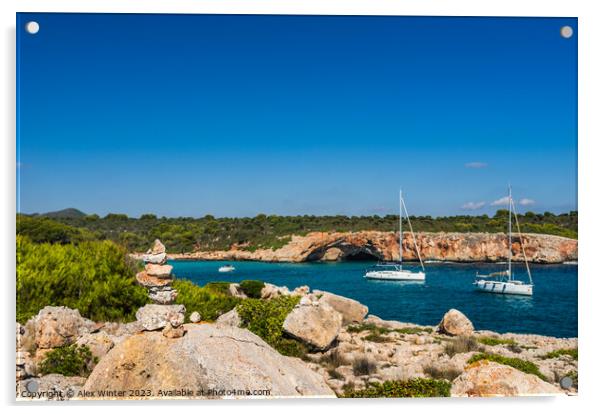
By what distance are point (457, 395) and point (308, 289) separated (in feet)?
24.5

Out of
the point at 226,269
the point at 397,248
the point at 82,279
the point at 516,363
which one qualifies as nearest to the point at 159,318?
the point at 82,279

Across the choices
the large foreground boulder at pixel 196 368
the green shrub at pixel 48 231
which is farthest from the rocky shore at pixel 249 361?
the green shrub at pixel 48 231

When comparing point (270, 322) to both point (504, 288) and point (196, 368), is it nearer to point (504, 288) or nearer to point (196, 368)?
point (196, 368)

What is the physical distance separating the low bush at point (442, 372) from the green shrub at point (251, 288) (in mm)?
5315

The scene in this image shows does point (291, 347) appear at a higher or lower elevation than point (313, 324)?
lower

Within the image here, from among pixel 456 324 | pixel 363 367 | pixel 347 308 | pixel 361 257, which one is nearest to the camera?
pixel 363 367

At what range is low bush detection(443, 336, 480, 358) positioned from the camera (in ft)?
24.1

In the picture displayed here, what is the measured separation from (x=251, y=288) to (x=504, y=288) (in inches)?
216

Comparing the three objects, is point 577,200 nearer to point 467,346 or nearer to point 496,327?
point 467,346

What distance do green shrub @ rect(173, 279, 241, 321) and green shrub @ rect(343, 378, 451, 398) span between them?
278 cm

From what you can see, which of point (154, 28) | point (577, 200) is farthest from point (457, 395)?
point (154, 28)

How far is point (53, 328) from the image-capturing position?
20.7 feet

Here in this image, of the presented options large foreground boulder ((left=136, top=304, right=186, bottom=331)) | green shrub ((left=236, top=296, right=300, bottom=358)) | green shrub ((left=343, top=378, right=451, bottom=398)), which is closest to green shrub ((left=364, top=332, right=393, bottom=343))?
green shrub ((left=236, top=296, right=300, bottom=358))

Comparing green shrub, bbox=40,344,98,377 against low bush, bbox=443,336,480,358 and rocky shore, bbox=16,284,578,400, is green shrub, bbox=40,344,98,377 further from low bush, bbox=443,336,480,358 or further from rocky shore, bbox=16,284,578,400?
low bush, bbox=443,336,480,358
